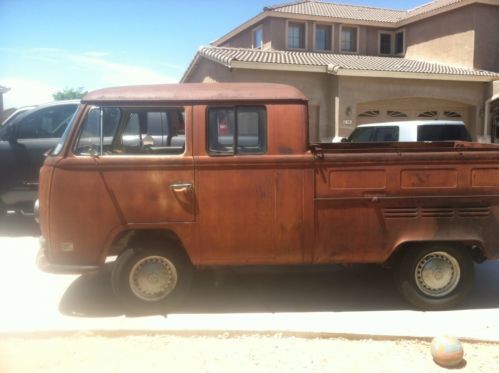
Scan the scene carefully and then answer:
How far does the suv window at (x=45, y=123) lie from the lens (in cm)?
889

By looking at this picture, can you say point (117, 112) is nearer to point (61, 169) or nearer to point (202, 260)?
point (61, 169)

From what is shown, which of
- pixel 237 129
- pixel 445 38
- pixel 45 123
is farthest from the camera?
pixel 445 38

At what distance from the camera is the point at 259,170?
4844 millimetres

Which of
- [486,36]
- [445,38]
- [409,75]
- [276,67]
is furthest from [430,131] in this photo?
[445,38]

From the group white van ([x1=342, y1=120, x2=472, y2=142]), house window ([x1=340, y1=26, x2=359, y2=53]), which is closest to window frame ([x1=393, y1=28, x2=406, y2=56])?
house window ([x1=340, y1=26, x2=359, y2=53])

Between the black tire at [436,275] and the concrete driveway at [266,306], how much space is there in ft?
0.47

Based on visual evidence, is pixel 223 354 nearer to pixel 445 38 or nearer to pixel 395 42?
pixel 445 38

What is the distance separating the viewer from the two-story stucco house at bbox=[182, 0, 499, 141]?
18141 mm

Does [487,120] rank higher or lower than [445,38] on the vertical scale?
lower

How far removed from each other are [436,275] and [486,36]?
19.8m

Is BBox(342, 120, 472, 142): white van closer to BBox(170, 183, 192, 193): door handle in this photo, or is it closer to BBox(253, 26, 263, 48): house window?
BBox(170, 183, 192, 193): door handle

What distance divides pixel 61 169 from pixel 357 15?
23.6 m

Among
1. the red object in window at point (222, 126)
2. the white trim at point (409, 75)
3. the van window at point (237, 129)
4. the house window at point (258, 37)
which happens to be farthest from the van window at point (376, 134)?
the house window at point (258, 37)

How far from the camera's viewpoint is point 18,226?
31.6 feet
